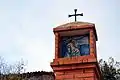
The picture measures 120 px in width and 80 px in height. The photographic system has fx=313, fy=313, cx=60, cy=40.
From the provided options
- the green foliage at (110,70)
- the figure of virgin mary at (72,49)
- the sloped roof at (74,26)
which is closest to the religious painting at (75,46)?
the figure of virgin mary at (72,49)

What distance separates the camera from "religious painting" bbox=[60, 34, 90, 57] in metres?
6.19

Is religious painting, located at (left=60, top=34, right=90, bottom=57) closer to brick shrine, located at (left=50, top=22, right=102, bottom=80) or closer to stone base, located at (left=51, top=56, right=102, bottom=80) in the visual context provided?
Answer: brick shrine, located at (left=50, top=22, right=102, bottom=80)

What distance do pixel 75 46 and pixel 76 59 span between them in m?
0.45

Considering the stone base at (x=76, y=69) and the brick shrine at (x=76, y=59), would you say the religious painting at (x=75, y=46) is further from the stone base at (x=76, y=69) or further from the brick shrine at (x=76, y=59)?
the stone base at (x=76, y=69)

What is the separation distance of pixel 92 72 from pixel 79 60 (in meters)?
0.34

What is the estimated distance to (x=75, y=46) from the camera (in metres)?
6.30

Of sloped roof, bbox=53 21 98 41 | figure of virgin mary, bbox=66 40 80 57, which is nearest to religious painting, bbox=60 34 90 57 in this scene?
figure of virgin mary, bbox=66 40 80 57

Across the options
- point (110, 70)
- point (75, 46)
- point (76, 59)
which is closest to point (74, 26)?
point (75, 46)

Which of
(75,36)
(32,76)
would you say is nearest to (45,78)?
(32,76)

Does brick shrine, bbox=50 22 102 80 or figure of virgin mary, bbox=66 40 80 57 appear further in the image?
figure of virgin mary, bbox=66 40 80 57

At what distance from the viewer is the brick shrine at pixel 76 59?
5.78m

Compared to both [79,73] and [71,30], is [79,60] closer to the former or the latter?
[79,73]

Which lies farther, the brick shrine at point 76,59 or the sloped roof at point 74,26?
the sloped roof at point 74,26

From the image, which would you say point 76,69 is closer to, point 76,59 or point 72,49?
point 76,59
